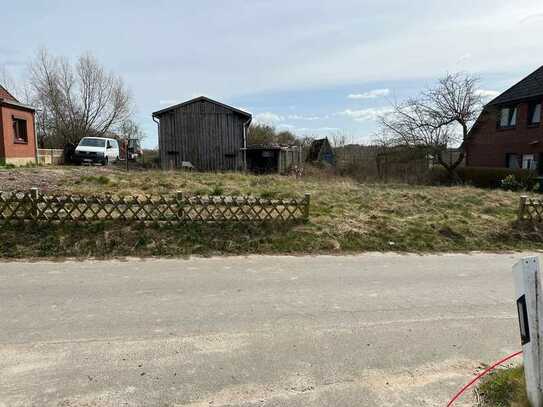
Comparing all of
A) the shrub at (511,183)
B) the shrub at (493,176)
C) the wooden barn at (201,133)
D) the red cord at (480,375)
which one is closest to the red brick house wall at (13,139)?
the wooden barn at (201,133)

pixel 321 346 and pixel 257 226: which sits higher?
pixel 257 226

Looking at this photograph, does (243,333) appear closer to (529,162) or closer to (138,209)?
(138,209)

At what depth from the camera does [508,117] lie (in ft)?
75.9

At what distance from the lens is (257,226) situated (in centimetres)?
797

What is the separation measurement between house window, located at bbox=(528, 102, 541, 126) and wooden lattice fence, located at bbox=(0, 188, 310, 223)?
1987 centimetres

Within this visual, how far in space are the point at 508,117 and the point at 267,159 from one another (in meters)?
16.0

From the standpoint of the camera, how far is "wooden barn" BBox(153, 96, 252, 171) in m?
22.8

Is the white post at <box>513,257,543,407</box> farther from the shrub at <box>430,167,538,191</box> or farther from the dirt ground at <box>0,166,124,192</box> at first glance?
the shrub at <box>430,167,538,191</box>

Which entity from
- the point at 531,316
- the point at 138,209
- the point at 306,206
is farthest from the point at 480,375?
the point at 138,209

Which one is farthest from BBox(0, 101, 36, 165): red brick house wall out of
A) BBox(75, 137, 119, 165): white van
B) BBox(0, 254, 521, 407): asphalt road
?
BBox(0, 254, 521, 407): asphalt road

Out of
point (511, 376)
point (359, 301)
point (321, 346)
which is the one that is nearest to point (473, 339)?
point (511, 376)

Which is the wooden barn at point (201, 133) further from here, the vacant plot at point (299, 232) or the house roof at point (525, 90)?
the house roof at point (525, 90)

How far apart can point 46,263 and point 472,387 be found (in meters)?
6.25

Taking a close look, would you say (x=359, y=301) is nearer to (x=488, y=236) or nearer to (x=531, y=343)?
(x=531, y=343)
